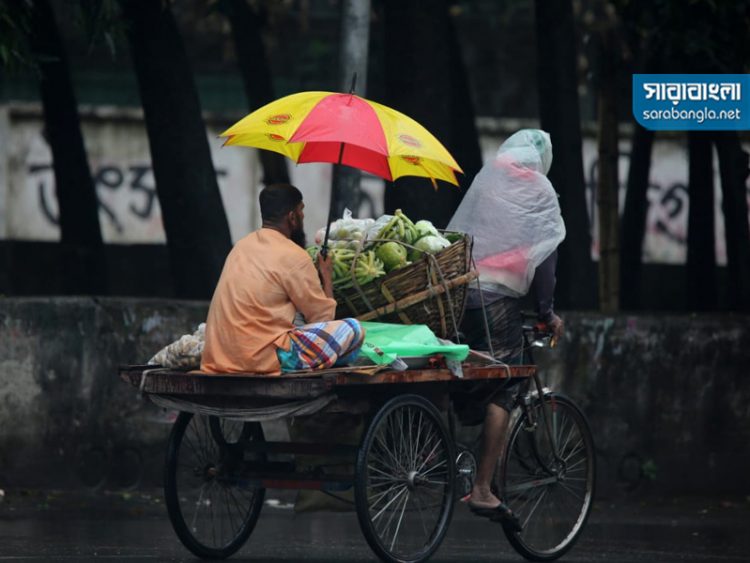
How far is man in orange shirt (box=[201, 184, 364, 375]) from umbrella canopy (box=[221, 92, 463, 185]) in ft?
0.97

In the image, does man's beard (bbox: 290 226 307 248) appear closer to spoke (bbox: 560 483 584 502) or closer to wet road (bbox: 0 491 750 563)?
wet road (bbox: 0 491 750 563)

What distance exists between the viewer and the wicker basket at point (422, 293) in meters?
6.76

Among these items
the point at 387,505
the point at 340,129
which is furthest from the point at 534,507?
the point at 340,129

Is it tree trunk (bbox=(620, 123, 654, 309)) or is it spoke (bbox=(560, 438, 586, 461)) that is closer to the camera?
spoke (bbox=(560, 438, 586, 461))

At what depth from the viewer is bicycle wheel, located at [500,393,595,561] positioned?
23.9ft

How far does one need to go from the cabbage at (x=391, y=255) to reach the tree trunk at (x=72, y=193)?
531 centimetres

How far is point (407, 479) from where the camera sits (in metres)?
6.66

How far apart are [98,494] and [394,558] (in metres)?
3.01

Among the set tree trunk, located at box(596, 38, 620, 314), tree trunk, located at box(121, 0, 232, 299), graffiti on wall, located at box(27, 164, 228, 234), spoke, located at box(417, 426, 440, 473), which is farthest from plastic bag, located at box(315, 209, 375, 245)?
graffiti on wall, located at box(27, 164, 228, 234)

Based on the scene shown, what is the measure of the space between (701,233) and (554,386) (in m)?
2.87

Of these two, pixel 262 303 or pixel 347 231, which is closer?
pixel 262 303

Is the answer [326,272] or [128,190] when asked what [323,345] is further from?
[128,190]

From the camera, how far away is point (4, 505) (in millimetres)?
8672

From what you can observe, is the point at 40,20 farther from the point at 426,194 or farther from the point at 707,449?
the point at 707,449
